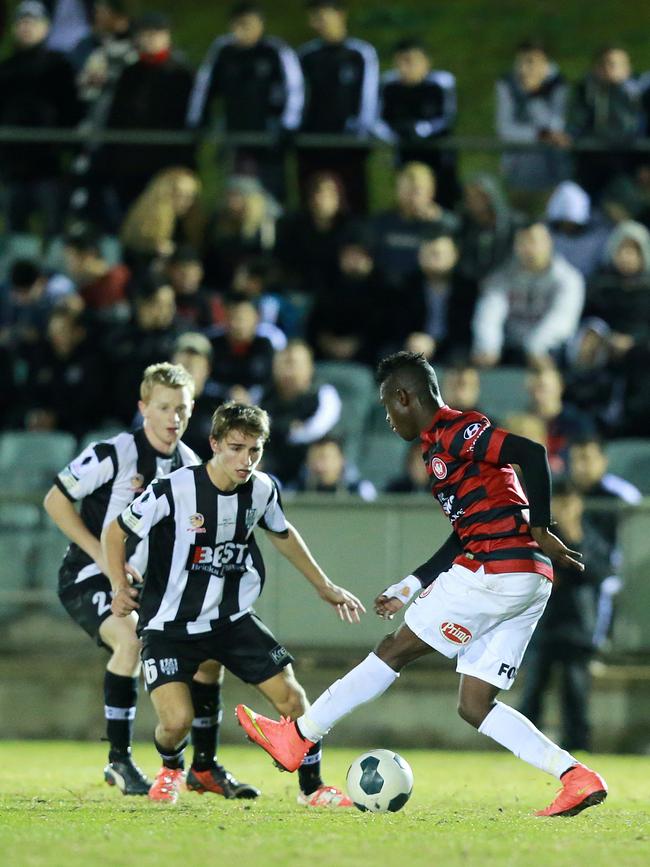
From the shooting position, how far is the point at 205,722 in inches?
300

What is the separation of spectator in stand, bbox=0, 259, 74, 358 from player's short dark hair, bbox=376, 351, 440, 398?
21.4 feet

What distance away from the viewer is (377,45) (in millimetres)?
17812

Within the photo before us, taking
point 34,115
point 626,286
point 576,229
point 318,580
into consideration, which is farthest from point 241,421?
point 34,115

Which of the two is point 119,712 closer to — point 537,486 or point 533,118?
point 537,486

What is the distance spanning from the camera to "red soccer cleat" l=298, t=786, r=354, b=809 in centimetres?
696

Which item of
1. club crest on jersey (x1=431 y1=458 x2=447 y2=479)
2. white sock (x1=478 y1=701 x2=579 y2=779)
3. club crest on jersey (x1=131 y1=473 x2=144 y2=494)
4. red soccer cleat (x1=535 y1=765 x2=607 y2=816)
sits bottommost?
red soccer cleat (x1=535 y1=765 x2=607 y2=816)

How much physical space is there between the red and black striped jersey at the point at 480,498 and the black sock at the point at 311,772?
3.63ft

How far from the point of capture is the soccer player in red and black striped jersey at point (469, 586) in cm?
651

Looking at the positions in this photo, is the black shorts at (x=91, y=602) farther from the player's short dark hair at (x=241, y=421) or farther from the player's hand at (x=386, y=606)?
the player's hand at (x=386, y=606)

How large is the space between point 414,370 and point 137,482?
161cm

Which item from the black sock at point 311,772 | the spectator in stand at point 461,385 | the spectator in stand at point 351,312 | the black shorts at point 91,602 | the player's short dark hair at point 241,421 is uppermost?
the spectator in stand at point 351,312

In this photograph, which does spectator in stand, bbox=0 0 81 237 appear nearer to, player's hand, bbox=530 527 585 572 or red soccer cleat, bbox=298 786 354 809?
red soccer cleat, bbox=298 786 354 809

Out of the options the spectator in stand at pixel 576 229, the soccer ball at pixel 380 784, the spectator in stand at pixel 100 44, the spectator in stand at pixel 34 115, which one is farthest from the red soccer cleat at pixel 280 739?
the spectator in stand at pixel 100 44

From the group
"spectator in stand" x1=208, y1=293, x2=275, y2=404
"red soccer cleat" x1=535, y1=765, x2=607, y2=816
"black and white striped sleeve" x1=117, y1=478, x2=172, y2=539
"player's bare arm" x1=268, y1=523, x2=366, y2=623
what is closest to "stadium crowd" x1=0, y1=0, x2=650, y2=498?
"spectator in stand" x1=208, y1=293, x2=275, y2=404
